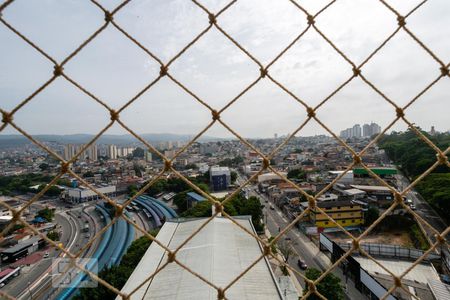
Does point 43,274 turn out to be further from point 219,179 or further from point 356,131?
point 356,131

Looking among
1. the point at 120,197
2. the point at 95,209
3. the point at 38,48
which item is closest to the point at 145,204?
the point at 95,209

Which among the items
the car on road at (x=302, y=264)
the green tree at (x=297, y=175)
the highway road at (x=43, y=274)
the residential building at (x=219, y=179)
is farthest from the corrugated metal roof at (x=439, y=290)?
the residential building at (x=219, y=179)

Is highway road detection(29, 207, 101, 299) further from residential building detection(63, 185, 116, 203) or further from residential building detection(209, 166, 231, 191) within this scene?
residential building detection(209, 166, 231, 191)

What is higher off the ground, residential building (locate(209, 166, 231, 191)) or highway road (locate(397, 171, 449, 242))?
residential building (locate(209, 166, 231, 191))

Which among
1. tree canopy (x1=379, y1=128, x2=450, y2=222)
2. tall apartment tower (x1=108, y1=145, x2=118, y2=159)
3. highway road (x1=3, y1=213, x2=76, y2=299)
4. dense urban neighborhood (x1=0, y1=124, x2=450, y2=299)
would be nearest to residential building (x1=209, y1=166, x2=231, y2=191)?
dense urban neighborhood (x1=0, y1=124, x2=450, y2=299)

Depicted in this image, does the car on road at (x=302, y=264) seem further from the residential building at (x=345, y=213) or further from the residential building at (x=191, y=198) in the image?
the residential building at (x=191, y=198)

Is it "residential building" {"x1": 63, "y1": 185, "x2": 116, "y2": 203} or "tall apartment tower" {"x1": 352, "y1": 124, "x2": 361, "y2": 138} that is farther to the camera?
"tall apartment tower" {"x1": 352, "y1": 124, "x2": 361, "y2": 138}

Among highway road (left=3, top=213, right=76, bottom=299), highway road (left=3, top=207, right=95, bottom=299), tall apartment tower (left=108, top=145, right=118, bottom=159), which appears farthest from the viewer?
tall apartment tower (left=108, top=145, right=118, bottom=159)

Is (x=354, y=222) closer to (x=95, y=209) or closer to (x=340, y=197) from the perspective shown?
(x=340, y=197)
